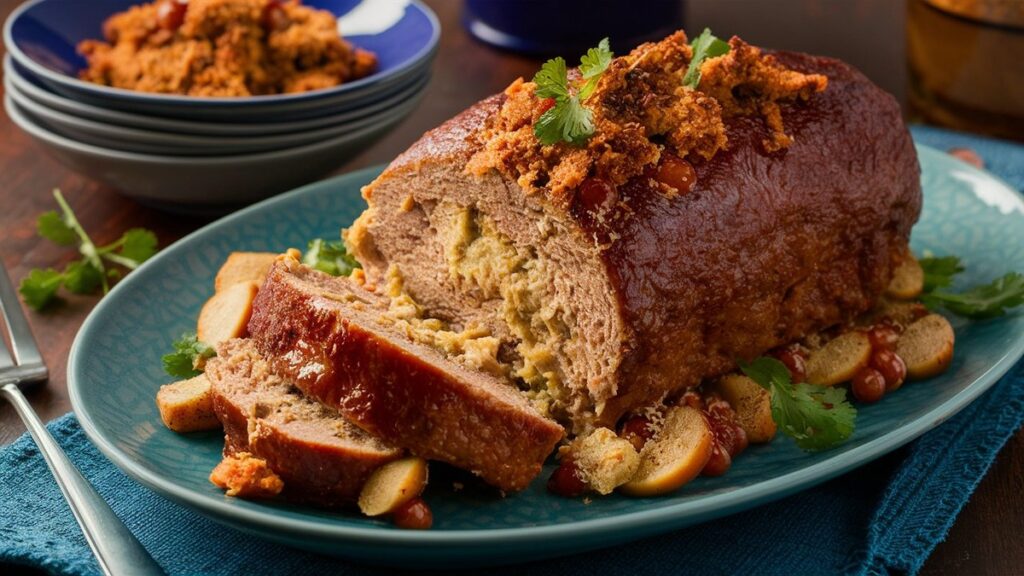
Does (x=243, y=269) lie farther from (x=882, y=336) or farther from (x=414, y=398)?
(x=882, y=336)

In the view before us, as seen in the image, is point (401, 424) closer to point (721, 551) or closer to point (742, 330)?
point (721, 551)

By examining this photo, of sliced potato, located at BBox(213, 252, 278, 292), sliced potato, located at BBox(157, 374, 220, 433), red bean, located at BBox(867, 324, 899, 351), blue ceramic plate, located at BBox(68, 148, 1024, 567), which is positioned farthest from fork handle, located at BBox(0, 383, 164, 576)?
red bean, located at BBox(867, 324, 899, 351)

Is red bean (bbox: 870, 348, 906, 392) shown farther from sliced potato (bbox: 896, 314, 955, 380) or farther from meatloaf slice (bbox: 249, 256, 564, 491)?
meatloaf slice (bbox: 249, 256, 564, 491)

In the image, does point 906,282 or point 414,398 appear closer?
point 414,398

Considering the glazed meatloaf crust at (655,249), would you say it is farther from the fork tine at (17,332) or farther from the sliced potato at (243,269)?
the fork tine at (17,332)

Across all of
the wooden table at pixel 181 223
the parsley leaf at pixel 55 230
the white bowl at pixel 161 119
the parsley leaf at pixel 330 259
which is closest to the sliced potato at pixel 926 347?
the wooden table at pixel 181 223

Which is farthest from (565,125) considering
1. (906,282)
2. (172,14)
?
(172,14)
